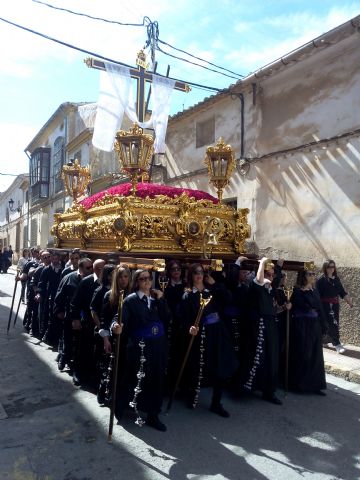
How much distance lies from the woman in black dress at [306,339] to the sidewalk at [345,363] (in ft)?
2.57

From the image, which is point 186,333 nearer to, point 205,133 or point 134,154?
point 134,154

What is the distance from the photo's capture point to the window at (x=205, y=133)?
33.7 feet

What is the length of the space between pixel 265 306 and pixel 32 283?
484 cm

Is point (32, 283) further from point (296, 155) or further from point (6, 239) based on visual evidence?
point (6, 239)

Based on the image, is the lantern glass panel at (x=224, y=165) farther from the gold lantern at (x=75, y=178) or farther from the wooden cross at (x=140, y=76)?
the gold lantern at (x=75, y=178)

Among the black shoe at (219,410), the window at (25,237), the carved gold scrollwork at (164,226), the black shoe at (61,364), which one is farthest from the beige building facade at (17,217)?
the black shoe at (219,410)

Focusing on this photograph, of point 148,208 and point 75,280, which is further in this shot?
point 75,280

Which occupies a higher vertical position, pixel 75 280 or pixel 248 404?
pixel 75 280

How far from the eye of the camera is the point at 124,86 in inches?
268

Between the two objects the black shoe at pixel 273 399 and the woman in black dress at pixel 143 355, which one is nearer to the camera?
the woman in black dress at pixel 143 355

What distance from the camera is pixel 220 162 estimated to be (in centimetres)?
608

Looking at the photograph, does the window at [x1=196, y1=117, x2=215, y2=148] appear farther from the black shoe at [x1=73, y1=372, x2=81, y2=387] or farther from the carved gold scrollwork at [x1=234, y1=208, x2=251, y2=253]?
the black shoe at [x1=73, y1=372, x2=81, y2=387]

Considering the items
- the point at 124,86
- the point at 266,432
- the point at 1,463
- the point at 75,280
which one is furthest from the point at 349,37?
the point at 1,463

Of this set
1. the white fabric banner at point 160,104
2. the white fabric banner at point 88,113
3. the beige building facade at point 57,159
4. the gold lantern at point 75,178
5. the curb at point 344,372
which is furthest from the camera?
the white fabric banner at point 88,113
